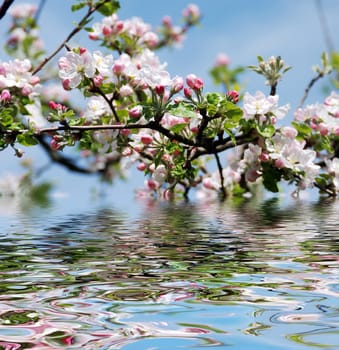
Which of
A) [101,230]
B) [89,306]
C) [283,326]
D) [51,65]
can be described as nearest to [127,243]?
[101,230]

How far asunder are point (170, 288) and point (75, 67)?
1.58 m

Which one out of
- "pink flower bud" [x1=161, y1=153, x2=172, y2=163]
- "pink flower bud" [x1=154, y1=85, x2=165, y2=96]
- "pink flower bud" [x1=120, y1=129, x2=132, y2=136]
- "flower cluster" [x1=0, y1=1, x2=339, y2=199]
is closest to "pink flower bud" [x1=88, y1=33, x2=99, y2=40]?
"flower cluster" [x1=0, y1=1, x2=339, y2=199]

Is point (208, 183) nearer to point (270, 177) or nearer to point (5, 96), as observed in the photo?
point (270, 177)

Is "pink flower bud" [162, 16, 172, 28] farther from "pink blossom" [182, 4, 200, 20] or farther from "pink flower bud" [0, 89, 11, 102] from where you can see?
"pink flower bud" [0, 89, 11, 102]

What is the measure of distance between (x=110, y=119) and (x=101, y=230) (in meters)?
0.90

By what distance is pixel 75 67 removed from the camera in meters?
2.49

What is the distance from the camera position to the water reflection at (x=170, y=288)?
759 millimetres

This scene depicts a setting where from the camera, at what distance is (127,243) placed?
5.57ft

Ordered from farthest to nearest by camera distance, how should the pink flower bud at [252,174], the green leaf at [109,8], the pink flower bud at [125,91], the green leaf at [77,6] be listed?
1. the green leaf at [109,8]
2. the green leaf at [77,6]
3. the pink flower bud at [252,174]
4. the pink flower bud at [125,91]

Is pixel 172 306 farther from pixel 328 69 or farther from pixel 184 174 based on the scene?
pixel 328 69

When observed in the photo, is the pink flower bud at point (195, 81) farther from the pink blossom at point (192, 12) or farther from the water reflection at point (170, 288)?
the pink blossom at point (192, 12)

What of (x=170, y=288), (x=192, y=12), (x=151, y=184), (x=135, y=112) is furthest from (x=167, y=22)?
(x=170, y=288)

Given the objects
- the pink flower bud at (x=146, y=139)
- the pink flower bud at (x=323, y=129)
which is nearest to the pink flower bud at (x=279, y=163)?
the pink flower bud at (x=323, y=129)

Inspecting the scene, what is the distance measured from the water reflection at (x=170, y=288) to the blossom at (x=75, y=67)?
2.03 ft
